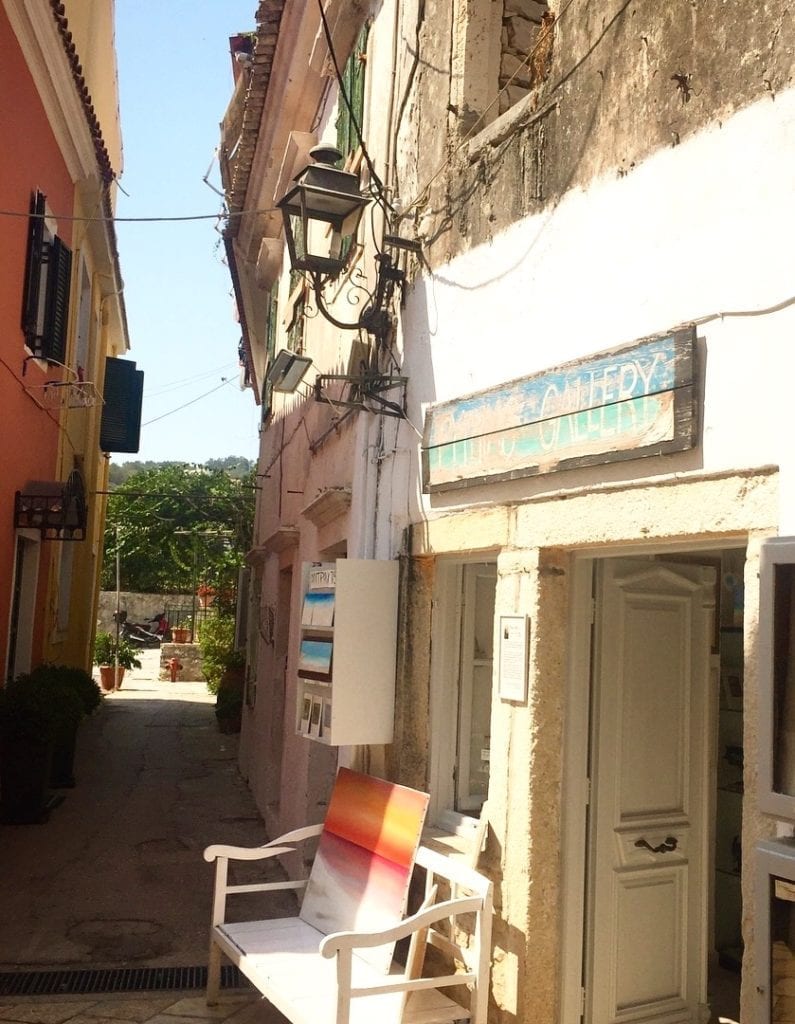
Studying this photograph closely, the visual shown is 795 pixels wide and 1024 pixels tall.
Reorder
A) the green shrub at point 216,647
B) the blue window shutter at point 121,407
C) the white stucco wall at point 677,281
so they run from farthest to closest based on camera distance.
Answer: the green shrub at point 216,647 → the blue window shutter at point 121,407 → the white stucco wall at point 677,281

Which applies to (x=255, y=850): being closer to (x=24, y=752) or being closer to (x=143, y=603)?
(x=24, y=752)

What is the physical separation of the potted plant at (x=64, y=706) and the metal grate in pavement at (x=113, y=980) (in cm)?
347

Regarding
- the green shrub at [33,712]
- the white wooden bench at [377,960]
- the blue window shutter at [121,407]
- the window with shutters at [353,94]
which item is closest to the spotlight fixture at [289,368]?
the window with shutters at [353,94]

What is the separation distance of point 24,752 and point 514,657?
5.85 meters

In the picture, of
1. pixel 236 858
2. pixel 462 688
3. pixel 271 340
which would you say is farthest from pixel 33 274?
pixel 462 688

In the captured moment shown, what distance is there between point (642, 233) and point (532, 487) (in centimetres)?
108

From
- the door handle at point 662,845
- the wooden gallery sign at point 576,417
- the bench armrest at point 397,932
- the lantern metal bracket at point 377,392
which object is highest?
the lantern metal bracket at point 377,392

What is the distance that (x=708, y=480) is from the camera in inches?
119

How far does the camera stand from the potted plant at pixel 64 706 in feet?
27.5

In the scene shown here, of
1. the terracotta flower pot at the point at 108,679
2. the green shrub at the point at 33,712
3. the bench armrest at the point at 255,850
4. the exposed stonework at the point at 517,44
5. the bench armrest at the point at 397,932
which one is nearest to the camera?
the bench armrest at the point at 397,932

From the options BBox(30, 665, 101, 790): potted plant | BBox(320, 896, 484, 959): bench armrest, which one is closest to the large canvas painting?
BBox(320, 896, 484, 959): bench armrest

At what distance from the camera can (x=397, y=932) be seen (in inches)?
140

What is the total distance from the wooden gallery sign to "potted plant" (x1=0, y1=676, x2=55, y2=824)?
202 inches

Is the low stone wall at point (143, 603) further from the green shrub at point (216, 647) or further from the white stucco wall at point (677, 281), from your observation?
the white stucco wall at point (677, 281)
